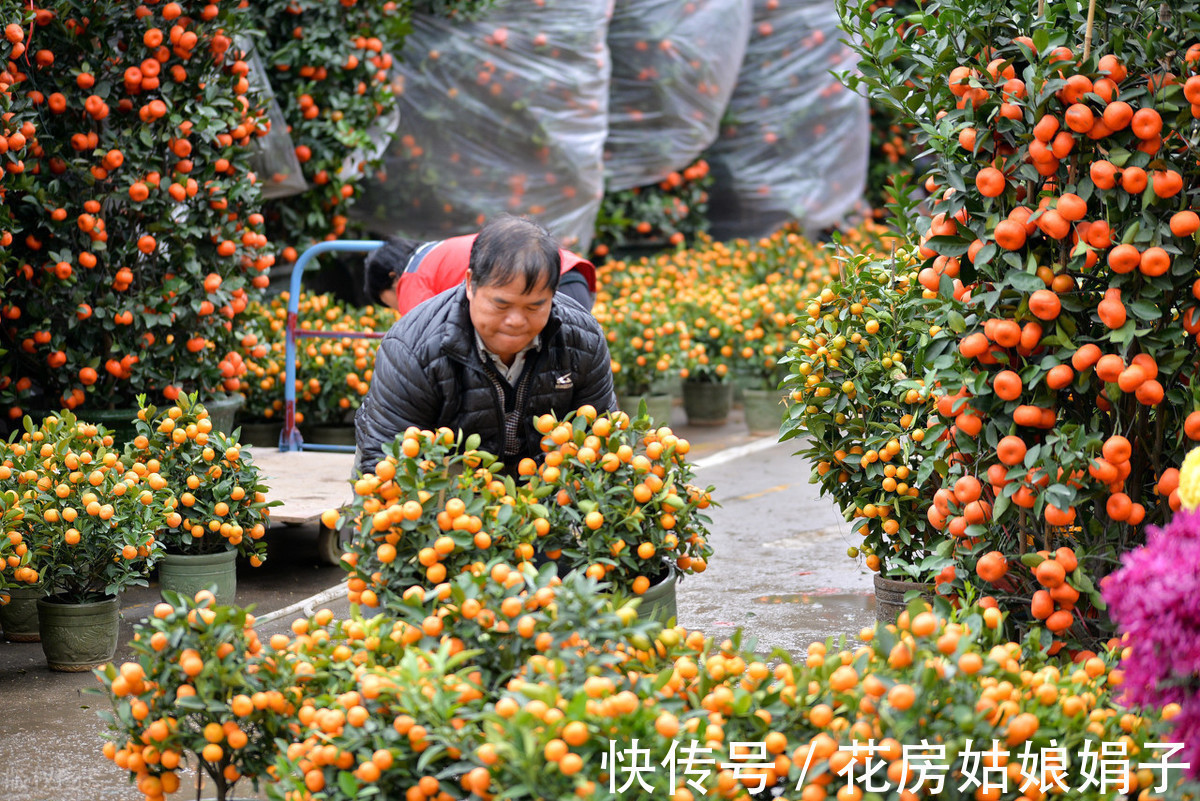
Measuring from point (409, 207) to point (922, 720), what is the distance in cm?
657

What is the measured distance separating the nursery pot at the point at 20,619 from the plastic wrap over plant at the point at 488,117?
4.20m

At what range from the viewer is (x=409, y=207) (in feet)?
26.0

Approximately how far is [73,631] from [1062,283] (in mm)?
3058

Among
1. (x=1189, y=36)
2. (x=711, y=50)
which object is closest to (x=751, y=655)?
(x=1189, y=36)

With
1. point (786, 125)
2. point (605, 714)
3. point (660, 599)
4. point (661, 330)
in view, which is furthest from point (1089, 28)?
point (786, 125)

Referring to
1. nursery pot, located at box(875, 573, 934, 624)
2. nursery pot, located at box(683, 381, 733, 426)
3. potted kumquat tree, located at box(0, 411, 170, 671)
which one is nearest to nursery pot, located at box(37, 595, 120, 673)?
potted kumquat tree, located at box(0, 411, 170, 671)

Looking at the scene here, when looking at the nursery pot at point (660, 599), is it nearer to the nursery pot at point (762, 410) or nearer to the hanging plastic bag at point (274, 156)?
the hanging plastic bag at point (274, 156)

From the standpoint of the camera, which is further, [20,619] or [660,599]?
[20,619]

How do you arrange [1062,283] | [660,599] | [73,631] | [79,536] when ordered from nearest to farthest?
[1062,283] < [660,599] < [79,536] < [73,631]

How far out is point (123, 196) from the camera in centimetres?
497

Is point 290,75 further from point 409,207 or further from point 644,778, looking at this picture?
point 644,778

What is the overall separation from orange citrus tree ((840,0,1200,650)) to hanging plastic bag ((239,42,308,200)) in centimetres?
406

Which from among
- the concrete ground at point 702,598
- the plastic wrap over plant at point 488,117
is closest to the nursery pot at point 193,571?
the concrete ground at point 702,598

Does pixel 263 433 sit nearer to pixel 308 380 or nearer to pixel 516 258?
pixel 308 380
